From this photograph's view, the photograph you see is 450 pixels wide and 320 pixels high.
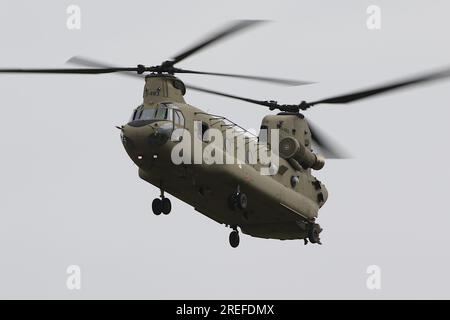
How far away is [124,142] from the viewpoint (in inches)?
2004

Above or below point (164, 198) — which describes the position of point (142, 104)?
above

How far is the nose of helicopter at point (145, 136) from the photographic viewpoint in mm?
50438

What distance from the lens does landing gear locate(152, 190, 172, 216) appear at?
53.5 m

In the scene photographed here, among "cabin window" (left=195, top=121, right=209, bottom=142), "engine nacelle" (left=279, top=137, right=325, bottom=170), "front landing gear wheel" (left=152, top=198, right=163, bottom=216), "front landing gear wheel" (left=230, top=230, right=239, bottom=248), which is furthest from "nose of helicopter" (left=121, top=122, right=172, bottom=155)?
"engine nacelle" (left=279, top=137, right=325, bottom=170)

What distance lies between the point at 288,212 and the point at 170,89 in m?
9.12

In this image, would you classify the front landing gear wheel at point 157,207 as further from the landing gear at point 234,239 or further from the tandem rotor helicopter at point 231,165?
the landing gear at point 234,239

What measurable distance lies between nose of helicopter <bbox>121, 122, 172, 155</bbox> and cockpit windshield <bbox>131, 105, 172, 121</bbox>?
628 mm

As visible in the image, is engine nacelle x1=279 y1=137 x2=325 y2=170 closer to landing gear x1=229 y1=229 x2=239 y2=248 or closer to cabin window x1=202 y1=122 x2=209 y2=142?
landing gear x1=229 y1=229 x2=239 y2=248

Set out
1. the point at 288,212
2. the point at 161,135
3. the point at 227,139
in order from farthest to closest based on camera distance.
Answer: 1. the point at 288,212
2. the point at 227,139
3. the point at 161,135

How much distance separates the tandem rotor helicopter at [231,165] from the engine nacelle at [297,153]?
0.05 m

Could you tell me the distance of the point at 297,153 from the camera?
5962 centimetres

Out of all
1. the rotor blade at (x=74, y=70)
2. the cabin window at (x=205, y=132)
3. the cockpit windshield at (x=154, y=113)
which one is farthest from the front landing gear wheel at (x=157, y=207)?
the rotor blade at (x=74, y=70)

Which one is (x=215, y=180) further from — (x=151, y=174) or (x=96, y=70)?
(x=96, y=70)

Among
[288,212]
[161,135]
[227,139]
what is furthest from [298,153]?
[161,135]
